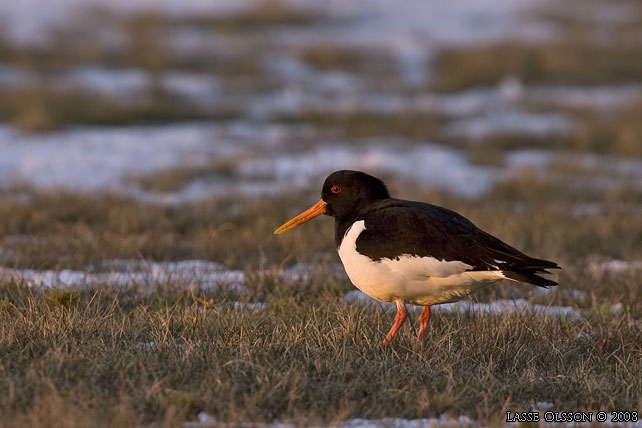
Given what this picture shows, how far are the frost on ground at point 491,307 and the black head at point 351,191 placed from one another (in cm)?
88

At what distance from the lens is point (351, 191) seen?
18.5 feet

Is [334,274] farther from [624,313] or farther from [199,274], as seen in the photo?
[624,313]

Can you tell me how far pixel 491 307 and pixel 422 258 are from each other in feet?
4.65

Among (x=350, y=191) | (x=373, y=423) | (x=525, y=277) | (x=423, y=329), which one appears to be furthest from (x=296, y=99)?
(x=373, y=423)

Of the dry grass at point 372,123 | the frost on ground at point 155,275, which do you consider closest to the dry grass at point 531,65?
the dry grass at point 372,123

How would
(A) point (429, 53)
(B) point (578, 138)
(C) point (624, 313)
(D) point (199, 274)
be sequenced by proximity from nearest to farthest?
(C) point (624, 313)
(D) point (199, 274)
(B) point (578, 138)
(A) point (429, 53)

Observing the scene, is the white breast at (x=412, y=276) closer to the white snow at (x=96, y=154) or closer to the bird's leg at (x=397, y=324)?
the bird's leg at (x=397, y=324)

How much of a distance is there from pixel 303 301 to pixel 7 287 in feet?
6.98

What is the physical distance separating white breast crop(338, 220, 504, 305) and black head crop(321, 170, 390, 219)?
32cm

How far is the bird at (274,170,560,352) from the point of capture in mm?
4844

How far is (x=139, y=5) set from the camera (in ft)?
93.7

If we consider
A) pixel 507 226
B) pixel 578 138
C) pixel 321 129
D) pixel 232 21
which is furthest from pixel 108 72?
pixel 507 226

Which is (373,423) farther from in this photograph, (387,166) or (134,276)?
(387,166)

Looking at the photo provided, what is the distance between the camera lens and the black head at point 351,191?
562cm
